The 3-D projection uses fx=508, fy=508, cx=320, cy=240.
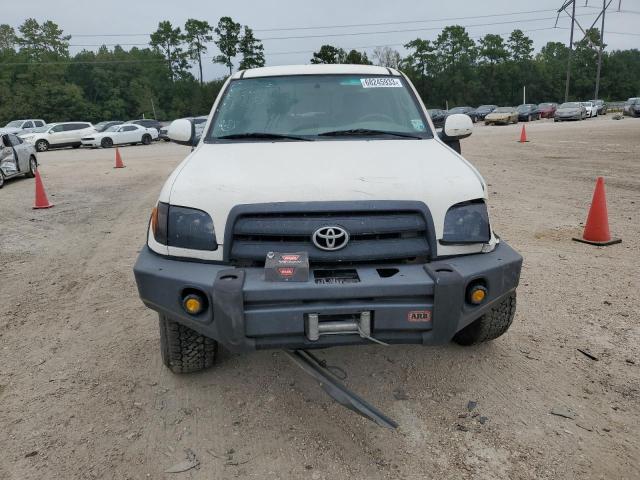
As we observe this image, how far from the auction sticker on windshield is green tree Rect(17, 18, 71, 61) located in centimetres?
9512

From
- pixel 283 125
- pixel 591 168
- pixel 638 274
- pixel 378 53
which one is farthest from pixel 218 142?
pixel 378 53

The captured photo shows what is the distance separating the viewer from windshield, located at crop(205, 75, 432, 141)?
3.75m

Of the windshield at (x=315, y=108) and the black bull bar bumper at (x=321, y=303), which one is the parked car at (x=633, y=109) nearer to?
the windshield at (x=315, y=108)

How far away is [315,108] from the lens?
388cm

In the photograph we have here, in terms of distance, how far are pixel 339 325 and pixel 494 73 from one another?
97053 mm

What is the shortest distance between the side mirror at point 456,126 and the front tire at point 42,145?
30233 mm

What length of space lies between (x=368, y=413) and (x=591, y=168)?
38.1ft

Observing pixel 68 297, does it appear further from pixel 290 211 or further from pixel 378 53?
pixel 378 53

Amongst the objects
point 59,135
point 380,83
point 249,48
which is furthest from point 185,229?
point 249,48

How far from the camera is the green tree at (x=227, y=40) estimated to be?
286 feet

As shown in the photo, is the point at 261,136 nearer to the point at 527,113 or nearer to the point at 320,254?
the point at 320,254

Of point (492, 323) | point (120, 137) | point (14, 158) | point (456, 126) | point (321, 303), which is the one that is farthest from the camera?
point (120, 137)

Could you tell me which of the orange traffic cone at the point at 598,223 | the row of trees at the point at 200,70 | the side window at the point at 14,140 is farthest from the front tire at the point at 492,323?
the row of trees at the point at 200,70

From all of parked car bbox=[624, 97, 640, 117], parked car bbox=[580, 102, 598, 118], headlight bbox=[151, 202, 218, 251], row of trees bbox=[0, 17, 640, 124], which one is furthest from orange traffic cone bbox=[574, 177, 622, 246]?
row of trees bbox=[0, 17, 640, 124]
